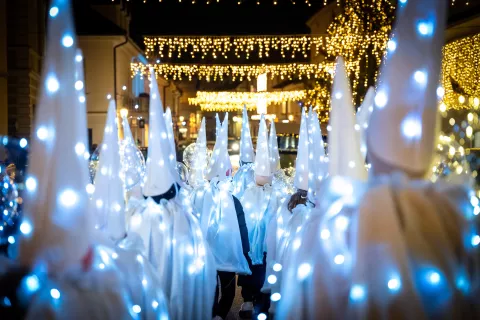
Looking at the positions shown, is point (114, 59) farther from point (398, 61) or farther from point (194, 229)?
point (398, 61)

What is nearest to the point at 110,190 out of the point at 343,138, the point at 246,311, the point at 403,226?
the point at 343,138

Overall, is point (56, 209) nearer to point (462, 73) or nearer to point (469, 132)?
point (462, 73)

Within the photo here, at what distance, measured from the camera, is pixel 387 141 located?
105 inches

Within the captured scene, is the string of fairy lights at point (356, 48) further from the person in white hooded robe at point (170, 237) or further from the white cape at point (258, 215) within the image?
the person in white hooded robe at point (170, 237)

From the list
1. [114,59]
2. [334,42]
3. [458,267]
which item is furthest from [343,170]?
[114,59]

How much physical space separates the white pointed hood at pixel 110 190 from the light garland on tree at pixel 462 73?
15.0m

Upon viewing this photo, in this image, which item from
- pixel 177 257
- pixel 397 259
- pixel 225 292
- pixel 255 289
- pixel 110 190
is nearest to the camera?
pixel 397 259

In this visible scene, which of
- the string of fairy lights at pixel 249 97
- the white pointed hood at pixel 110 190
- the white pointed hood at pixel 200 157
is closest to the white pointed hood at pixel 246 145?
the white pointed hood at pixel 200 157

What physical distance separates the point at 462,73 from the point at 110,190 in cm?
1696

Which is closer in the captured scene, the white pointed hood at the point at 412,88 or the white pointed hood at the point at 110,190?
the white pointed hood at the point at 412,88

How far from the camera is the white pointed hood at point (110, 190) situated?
3.93m

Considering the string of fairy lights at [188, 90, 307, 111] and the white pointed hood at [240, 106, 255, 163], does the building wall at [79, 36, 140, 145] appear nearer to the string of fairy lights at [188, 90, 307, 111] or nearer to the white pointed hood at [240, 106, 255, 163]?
the string of fairy lights at [188, 90, 307, 111]

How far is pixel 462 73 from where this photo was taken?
18188 millimetres

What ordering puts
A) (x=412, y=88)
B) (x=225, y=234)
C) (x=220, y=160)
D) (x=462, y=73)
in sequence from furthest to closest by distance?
(x=462, y=73) < (x=220, y=160) < (x=225, y=234) < (x=412, y=88)
